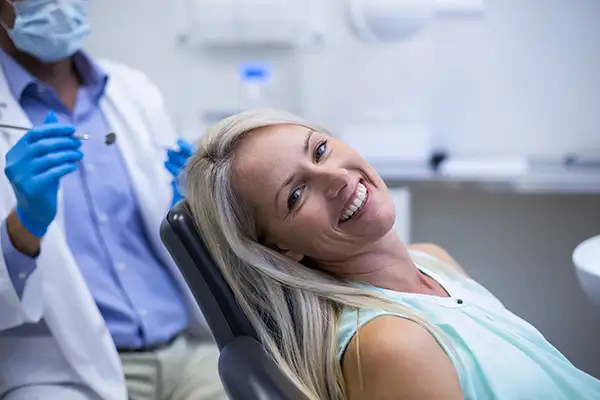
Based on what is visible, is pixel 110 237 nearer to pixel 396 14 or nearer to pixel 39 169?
pixel 39 169

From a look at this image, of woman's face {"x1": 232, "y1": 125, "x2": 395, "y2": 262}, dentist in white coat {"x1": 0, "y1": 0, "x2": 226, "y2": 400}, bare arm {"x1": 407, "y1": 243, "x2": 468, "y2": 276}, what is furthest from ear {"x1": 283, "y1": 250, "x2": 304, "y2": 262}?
dentist in white coat {"x1": 0, "y1": 0, "x2": 226, "y2": 400}

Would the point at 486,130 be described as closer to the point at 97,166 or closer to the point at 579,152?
the point at 579,152

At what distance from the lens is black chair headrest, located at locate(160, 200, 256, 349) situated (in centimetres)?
119

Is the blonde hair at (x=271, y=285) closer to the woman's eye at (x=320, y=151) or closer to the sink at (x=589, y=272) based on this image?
the woman's eye at (x=320, y=151)

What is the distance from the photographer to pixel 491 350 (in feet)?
3.86

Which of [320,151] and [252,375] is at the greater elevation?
[320,151]

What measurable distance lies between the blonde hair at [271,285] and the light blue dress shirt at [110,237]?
0.48 metres

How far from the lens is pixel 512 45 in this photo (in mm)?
2307

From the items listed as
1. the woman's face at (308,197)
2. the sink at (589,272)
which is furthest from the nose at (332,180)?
the sink at (589,272)

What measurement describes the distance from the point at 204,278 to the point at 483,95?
140 cm

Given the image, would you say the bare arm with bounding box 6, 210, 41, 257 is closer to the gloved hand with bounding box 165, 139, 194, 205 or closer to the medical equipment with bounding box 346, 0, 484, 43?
the gloved hand with bounding box 165, 139, 194, 205

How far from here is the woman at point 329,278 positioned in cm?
113

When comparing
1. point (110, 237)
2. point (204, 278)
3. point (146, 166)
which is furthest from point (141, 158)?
point (204, 278)

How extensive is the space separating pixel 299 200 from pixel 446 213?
129cm
